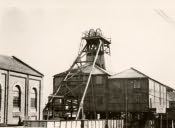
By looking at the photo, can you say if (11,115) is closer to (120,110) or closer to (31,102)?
(31,102)

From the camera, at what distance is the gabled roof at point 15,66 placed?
102ft

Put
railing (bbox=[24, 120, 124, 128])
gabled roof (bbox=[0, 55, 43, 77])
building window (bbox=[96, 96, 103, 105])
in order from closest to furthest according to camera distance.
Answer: railing (bbox=[24, 120, 124, 128]) < gabled roof (bbox=[0, 55, 43, 77]) < building window (bbox=[96, 96, 103, 105])

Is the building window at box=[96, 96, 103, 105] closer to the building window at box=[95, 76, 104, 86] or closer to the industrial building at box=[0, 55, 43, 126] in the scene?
the building window at box=[95, 76, 104, 86]

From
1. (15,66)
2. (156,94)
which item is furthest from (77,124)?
(156,94)

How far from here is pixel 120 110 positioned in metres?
41.4

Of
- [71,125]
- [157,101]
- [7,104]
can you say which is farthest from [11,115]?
[157,101]

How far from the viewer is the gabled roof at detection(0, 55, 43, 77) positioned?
31.0 meters

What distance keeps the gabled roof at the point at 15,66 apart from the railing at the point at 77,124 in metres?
7.05

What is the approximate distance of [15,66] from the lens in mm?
32781

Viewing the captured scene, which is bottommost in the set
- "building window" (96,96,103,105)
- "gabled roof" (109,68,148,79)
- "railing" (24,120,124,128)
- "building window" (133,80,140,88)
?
"railing" (24,120,124,128)

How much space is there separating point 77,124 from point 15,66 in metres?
9.03

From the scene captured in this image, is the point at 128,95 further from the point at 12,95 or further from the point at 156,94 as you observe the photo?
the point at 12,95

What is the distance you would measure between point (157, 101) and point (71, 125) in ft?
69.7

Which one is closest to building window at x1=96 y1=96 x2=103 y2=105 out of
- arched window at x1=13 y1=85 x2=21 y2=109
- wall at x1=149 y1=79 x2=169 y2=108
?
wall at x1=149 y1=79 x2=169 y2=108
